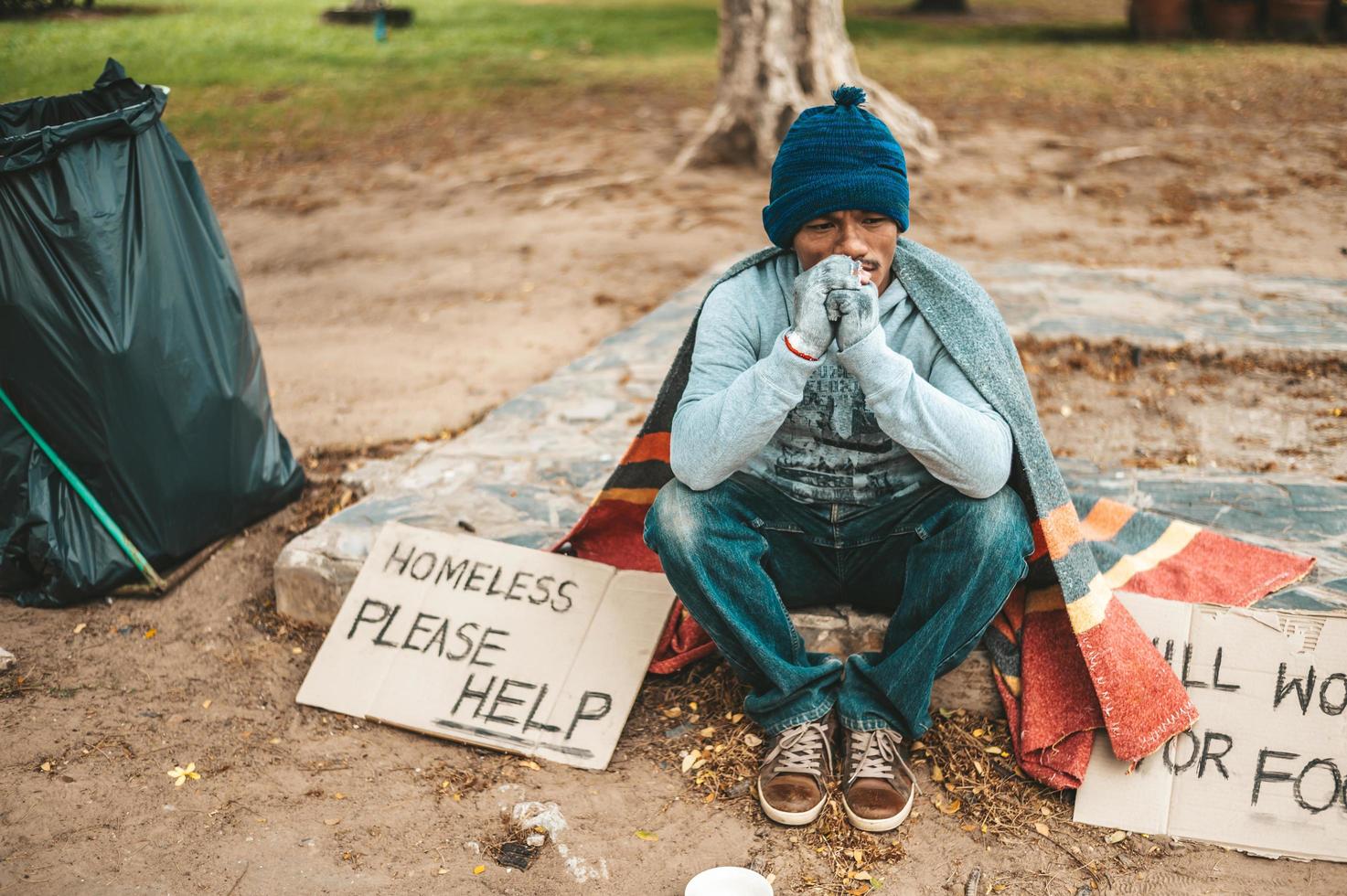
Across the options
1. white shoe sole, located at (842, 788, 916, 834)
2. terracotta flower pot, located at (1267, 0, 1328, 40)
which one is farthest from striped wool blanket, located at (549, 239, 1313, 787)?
terracotta flower pot, located at (1267, 0, 1328, 40)

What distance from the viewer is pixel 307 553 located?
3.09 meters

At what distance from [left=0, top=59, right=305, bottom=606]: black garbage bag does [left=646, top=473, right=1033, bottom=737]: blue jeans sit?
151 centimetres

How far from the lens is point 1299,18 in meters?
11.6

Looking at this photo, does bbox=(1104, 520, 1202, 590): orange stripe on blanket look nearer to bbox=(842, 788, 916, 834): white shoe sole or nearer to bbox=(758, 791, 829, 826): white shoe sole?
bbox=(842, 788, 916, 834): white shoe sole

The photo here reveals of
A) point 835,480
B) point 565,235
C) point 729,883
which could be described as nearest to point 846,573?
point 835,480

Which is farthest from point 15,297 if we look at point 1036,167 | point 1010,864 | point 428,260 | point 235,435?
point 1036,167

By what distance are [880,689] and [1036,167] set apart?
6076mm

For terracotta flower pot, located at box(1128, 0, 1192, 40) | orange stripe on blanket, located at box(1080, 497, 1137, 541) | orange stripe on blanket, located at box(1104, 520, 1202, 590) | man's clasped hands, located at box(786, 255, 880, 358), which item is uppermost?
man's clasped hands, located at box(786, 255, 880, 358)

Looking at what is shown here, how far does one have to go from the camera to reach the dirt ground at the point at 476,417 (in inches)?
89.4

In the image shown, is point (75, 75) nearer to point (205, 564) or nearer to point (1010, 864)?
point (205, 564)

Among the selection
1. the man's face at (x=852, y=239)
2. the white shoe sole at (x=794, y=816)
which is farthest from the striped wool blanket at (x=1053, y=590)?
the white shoe sole at (x=794, y=816)

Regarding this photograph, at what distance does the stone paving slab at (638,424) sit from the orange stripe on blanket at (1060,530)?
1.61 feet

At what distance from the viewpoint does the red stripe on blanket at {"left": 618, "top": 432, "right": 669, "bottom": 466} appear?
2701mm

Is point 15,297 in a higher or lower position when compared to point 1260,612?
higher
